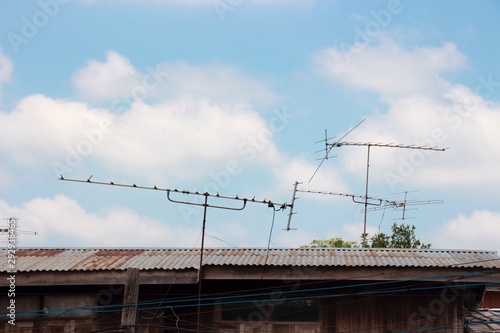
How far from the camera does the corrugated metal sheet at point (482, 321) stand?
1080 cm

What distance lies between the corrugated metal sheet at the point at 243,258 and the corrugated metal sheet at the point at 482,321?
42.2 inches

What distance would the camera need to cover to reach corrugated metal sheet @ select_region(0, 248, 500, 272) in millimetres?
10406

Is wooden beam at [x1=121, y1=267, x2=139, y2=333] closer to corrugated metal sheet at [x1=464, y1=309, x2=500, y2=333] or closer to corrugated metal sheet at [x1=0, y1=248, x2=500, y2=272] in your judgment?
corrugated metal sheet at [x1=0, y1=248, x2=500, y2=272]

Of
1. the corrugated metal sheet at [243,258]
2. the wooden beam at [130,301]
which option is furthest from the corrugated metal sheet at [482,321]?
the wooden beam at [130,301]

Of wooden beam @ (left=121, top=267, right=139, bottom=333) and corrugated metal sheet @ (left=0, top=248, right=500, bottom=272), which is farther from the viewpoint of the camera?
corrugated metal sheet @ (left=0, top=248, right=500, bottom=272)

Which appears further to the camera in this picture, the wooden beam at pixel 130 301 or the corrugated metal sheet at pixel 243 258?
the corrugated metal sheet at pixel 243 258

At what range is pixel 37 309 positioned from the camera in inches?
440

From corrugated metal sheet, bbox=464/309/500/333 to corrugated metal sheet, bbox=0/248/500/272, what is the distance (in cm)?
107

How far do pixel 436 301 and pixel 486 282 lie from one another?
1.07m

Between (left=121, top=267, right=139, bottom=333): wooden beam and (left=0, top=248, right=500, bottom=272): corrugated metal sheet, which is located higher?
(left=0, top=248, right=500, bottom=272): corrugated metal sheet

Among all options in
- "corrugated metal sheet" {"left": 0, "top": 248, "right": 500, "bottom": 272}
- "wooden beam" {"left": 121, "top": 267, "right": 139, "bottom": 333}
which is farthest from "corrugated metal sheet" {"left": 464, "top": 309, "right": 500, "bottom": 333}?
"wooden beam" {"left": 121, "top": 267, "right": 139, "bottom": 333}

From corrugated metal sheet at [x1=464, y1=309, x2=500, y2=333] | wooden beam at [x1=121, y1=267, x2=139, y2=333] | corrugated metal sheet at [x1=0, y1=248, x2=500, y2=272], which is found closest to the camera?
wooden beam at [x1=121, y1=267, x2=139, y2=333]

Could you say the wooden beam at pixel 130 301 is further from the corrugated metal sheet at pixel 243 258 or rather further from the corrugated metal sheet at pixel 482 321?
the corrugated metal sheet at pixel 482 321

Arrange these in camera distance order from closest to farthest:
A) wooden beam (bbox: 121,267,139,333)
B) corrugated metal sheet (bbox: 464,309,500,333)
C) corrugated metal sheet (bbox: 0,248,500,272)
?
wooden beam (bbox: 121,267,139,333) → corrugated metal sheet (bbox: 0,248,500,272) → corrugated metal sheet (bbox: 464,309,500,333)
